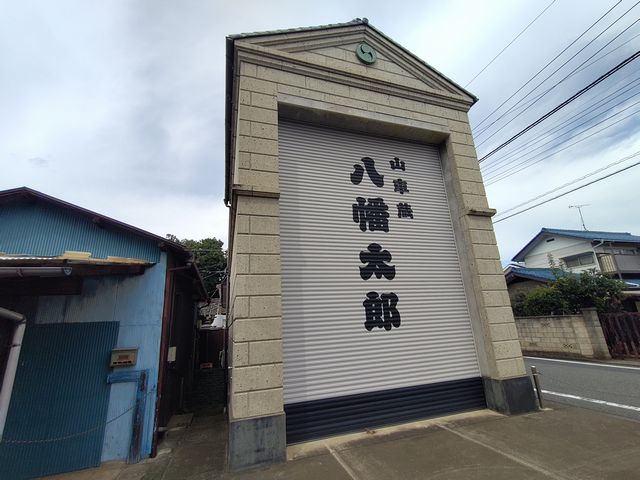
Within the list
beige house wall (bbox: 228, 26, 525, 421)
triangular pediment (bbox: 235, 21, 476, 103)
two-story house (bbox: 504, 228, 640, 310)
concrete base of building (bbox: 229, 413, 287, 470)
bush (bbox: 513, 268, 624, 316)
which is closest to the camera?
concrete base of building (bbox: 229, 413, 287, 470)

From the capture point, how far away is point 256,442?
13.9 feet

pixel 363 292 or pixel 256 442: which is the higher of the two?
pixel 363 292

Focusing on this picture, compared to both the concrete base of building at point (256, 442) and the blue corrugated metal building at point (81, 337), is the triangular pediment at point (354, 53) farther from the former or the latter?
the concrete base of building at point (256, 442)

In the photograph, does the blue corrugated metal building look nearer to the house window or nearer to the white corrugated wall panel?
the white corrugated wall panel

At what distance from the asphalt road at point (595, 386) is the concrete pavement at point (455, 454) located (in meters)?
1.37

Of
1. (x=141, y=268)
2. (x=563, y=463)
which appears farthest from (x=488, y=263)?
(x=141, y=268)

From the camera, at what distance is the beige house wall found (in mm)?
4641

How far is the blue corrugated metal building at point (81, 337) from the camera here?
15.6ft

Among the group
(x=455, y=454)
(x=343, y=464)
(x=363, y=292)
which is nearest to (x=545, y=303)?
(x=363, y=292)

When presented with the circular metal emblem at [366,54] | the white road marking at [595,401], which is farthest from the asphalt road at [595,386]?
the circular metal emblem at [366,54]

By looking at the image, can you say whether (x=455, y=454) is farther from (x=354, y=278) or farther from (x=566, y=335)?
(x=566, y=335)

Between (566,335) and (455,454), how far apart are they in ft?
43.6

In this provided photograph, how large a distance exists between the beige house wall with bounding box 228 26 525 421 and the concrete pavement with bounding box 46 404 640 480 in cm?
87

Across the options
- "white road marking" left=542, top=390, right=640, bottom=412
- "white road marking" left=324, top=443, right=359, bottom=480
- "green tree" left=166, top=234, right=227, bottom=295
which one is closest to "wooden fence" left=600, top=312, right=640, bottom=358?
"white road marking" left=542, top=390, right=640, bottom=412
